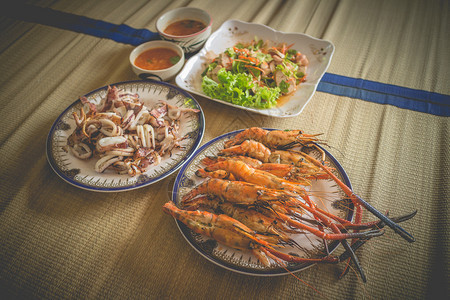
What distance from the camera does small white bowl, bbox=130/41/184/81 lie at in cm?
202

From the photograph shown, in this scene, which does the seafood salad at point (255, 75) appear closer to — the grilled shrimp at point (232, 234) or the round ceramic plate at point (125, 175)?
the round ceramic plate at point (125, 175)

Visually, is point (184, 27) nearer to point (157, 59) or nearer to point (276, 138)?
point (157, 59)

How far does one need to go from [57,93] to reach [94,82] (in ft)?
1.10

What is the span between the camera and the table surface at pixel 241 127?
1260mm

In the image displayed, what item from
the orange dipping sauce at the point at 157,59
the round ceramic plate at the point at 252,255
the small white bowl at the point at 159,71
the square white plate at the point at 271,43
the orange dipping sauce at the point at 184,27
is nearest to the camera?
the round ceramic plate at the point at 252,255

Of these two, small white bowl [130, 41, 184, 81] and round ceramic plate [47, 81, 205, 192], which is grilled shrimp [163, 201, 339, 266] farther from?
small white bowl [130, 41, 184, 81]

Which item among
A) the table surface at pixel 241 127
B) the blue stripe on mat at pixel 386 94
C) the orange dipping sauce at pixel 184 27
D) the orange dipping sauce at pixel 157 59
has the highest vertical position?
the orange dipping sauce at pixel 184 27

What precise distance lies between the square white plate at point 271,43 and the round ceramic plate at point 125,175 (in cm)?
20

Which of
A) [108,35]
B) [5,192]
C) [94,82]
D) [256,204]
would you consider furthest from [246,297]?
[108,35]

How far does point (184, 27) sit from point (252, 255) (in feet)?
7.26

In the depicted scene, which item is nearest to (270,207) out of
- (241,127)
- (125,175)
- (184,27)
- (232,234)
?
(232,234)

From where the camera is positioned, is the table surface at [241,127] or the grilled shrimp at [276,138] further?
the grilled shrimp at [276,138]

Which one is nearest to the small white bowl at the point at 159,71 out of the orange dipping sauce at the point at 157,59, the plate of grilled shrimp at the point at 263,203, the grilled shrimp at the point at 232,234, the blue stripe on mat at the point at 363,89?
the orange dipping sauce at the point at 157,59

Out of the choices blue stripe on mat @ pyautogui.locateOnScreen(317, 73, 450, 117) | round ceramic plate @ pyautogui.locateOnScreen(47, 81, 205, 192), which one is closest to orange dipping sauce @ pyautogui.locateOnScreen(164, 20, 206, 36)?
round ceramic plate @ pyautogui.locateOnScreen(47, 81, 205, 192)
